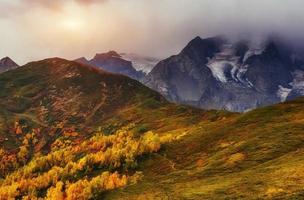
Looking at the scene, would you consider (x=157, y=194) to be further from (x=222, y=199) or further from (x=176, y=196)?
(x=222, y=199)

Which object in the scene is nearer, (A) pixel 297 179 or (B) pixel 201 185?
(A) pixel 297 179

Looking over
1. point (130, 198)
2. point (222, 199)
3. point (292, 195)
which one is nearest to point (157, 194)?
point (130, 198)

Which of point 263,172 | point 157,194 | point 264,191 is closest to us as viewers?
point 264,191

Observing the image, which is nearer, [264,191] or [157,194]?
[264,191]

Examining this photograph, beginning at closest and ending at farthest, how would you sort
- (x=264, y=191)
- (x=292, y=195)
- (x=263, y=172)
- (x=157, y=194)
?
(x=292, y=195) < (x=264, y=191) < (x=263, y=172) < (x=157, y=194)

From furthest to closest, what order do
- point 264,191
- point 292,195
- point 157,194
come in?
1. point 157,194
2. point 264,191
3. point 292,195

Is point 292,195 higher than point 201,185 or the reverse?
higher

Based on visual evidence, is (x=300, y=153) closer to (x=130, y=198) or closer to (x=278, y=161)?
(x=278, y=161)

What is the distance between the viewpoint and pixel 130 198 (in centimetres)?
19162

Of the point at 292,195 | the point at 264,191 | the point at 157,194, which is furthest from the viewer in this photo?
the point at 157,194

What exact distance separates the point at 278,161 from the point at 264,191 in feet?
146

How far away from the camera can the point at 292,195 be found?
131500mm

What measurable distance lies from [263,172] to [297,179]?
2437 cm

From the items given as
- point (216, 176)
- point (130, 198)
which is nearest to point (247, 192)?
point (216, 176)
